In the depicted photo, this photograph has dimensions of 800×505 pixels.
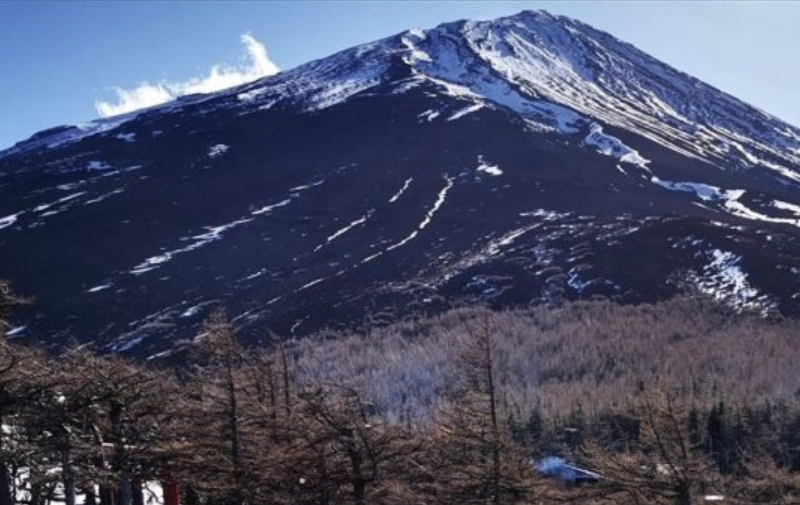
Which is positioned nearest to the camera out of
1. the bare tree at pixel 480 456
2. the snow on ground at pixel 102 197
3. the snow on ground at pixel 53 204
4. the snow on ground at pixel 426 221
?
the bare tree at pixel 480 456

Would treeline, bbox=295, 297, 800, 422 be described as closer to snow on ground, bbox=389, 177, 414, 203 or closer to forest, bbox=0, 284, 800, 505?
snow on ground, bbox=389, 177, 414, 203

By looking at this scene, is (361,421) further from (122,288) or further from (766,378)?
(122,288)

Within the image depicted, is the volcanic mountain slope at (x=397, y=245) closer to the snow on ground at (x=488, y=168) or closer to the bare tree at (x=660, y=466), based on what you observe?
the snow on ground at (x=488, y=168)

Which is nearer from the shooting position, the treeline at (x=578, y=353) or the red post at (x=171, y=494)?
the red post at (x=171, y=494)

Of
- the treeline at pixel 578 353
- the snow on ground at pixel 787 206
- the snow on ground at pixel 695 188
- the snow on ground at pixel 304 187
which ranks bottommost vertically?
the treeline at pixel 578 353

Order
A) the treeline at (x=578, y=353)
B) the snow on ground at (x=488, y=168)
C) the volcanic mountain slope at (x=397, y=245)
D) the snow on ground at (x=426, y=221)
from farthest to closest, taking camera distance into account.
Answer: the snow on ground at (x=488, y=168), the snow on ground at (x=426, y=221), the volcanic mountain slope at (x=397, y=245), the treeline at (x=578, y=353)

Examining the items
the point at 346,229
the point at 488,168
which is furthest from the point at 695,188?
the point at 346,229

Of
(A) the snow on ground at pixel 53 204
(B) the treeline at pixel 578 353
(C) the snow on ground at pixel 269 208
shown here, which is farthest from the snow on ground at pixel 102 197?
(B) the treeline at pixel 578 353

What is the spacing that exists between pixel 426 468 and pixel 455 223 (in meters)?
146

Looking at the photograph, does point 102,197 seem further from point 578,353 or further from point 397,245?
point 578,353

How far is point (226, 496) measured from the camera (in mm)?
27406

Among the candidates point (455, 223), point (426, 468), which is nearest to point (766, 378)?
point (455, 223)

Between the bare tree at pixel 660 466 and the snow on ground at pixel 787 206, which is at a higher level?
the snow on ground at pixel 787 206

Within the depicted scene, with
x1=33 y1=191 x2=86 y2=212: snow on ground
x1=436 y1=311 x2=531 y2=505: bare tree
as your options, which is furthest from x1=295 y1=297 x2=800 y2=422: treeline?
x1=33 y1=191 x2=86 y2=212: snow on ground
